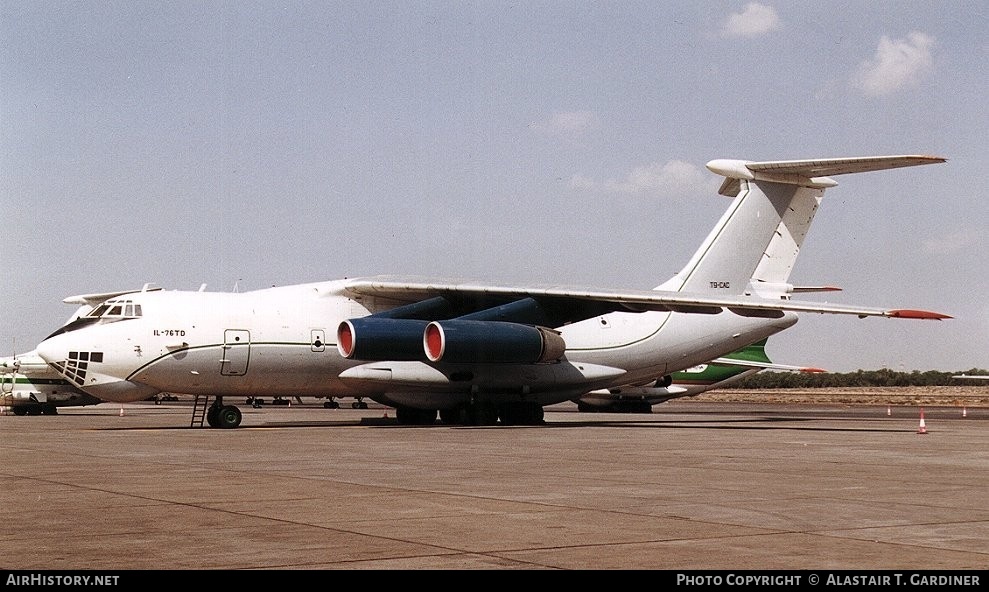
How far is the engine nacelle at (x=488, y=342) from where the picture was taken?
73.8 feet

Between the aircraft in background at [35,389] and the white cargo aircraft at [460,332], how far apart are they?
12.7 m

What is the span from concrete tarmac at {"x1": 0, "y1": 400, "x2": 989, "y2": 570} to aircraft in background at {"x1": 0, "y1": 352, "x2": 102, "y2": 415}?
19.1 metres

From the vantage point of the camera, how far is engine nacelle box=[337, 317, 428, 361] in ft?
72.8

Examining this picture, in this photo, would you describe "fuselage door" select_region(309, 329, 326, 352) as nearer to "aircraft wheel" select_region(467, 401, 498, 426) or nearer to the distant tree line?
"aircraft wheel" select_region(467, 401, 498, 426)

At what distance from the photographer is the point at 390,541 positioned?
716 cm

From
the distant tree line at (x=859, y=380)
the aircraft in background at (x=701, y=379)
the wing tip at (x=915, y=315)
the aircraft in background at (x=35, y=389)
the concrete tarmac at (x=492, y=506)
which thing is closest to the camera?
the concrete tarmac at (x=492, y=506)

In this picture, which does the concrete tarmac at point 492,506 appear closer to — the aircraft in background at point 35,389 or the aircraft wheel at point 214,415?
the aircraft wheel at point 214,415

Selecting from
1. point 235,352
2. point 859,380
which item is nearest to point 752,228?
point 235,352

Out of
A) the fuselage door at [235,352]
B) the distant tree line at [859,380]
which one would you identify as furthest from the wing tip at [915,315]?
the distant tree line at [859,380]

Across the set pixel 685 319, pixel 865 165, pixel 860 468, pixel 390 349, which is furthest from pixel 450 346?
pixel 860 468

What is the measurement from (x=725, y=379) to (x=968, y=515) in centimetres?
2863

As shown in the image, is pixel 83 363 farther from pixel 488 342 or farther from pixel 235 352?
pixel 488 342

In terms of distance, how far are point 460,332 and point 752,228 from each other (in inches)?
313
